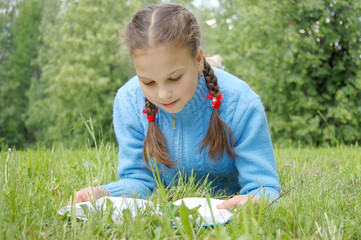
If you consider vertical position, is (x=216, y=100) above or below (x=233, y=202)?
above

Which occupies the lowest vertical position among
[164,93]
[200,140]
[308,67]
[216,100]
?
[308,67]

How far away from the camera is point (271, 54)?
29.9 ft

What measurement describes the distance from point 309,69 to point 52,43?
52.7 ft

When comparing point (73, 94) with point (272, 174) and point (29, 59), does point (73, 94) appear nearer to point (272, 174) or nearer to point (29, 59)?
point (29, 59)

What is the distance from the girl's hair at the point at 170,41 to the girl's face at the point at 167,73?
0.04m

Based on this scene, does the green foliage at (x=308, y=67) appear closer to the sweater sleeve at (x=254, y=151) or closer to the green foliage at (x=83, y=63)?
the sweater sleeve at (x=254, y=151)

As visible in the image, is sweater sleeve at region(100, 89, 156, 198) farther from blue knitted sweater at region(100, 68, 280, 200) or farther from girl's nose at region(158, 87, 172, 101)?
girl's nose at region(158, 87, 172, 101)

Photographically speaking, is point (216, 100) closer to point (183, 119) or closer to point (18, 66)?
point (183, 119)

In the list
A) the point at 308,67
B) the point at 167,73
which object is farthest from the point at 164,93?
the point at 308,67

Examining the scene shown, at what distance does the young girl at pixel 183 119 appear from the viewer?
6.00ft

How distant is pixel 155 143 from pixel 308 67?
6.89 m

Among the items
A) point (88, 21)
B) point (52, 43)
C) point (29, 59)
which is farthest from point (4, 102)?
point (88, 21)

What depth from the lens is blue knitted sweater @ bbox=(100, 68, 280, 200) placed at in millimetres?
2133

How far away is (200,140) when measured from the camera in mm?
2254
